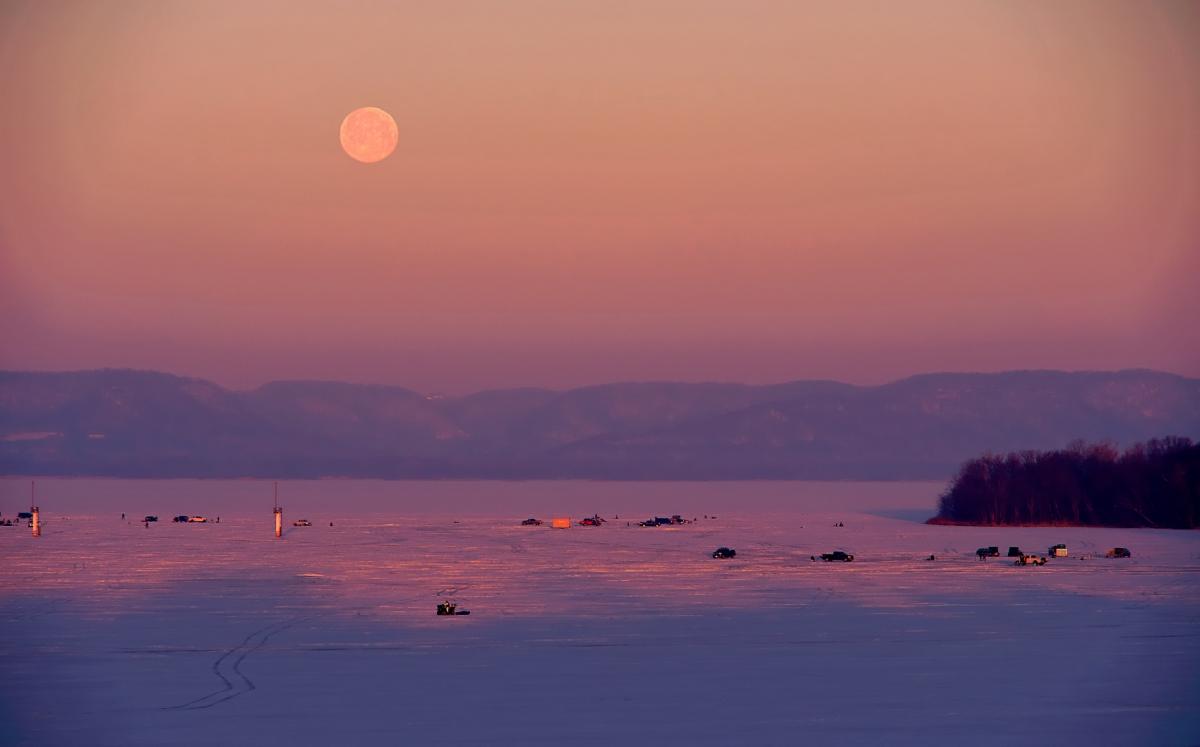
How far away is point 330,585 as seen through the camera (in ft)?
305

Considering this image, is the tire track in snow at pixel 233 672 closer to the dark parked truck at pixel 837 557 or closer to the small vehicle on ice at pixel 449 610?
the small vehicle on ice at pixel 449 610

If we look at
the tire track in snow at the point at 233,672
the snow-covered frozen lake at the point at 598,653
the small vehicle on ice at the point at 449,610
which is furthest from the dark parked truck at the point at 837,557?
the tire track in snow at the point at 233,672

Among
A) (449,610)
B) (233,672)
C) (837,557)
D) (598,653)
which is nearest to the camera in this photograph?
(233,672)

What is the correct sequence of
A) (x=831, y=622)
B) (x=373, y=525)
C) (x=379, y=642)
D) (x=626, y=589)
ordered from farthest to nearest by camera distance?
(x=373, y=525) → (x=626, y=589) → (x=831, y=622) → (x=379, y=642)

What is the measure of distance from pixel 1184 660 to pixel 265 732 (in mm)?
33139

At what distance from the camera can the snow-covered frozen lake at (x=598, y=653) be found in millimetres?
44250

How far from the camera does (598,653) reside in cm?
5922

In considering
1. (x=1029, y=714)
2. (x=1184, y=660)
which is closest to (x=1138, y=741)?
(x=1029, y=714)

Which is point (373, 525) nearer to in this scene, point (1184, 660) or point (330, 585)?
point (330, 585)

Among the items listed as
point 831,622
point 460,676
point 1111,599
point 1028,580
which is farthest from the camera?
point 1028,580

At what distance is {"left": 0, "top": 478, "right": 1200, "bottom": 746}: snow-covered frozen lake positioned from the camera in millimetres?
44250

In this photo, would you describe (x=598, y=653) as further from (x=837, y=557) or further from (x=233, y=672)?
(x=837, y=557)

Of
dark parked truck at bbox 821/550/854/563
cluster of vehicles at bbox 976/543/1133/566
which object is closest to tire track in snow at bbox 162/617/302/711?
dark parked truck at bbox 821/550/854/563

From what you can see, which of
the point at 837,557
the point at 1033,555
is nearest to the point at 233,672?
the point at 837,557
